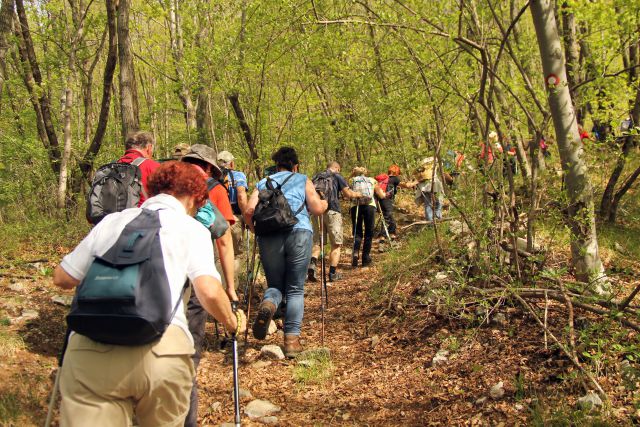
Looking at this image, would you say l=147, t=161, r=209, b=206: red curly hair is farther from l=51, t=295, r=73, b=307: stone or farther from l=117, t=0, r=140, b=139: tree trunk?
l=117, t=0, r=140, b=139: tree trunk

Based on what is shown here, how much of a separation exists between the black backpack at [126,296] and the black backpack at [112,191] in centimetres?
225

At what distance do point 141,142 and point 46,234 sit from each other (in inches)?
211

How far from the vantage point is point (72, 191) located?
11.7 metres

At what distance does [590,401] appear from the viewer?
352 centimetres

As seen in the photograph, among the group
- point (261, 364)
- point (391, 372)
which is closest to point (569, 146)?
point (391, 372)

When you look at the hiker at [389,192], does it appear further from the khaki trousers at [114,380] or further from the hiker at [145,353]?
the khaki trousers at [114,380]

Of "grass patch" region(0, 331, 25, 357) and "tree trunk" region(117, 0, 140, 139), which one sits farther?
"tree trunk" region(117, 0, 140, 139)

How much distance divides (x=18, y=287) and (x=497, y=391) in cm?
622

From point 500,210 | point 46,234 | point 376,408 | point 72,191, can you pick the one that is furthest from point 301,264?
point 72,191

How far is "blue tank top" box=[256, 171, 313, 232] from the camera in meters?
5.61

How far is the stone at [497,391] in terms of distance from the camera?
3.98 metres

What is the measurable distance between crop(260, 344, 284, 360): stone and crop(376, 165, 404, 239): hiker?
6.14m

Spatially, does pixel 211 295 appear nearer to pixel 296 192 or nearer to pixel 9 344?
pixel 296 192

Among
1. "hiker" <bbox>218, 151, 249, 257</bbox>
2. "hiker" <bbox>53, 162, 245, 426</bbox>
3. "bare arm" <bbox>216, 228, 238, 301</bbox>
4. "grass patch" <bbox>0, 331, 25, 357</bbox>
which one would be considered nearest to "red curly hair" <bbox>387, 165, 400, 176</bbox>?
"hiker" <bbox>218, 151, 249, 257</bbox>
